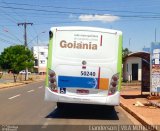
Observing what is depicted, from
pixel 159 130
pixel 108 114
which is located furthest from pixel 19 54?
pixel 159 130

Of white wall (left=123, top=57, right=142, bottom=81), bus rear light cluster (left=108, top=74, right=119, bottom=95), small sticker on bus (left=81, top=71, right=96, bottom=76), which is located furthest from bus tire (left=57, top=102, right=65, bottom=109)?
white wall (left=123, top=57, right=142, bottom=81)

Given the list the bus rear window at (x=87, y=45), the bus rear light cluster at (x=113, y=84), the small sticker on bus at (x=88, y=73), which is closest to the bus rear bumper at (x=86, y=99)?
the bus rear light cluster at (x=113, y=84)

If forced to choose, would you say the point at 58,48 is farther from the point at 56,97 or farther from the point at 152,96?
the point at 152,96

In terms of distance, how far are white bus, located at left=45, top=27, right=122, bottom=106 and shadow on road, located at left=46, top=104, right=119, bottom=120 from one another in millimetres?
1062

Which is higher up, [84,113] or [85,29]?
[85,29]

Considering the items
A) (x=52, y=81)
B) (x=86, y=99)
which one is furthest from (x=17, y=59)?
(x=86, y=99)

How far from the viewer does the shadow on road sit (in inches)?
598

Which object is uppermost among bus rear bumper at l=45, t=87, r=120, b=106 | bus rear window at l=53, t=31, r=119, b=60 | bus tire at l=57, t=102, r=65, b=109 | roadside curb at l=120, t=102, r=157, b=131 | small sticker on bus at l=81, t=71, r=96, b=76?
bus rear window at l=53, t=31, r=119, b=60

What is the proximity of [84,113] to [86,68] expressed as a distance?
9.08ft

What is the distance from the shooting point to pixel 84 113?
643 inches

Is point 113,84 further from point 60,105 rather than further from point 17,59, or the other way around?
point 17,59

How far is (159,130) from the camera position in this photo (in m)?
10.8

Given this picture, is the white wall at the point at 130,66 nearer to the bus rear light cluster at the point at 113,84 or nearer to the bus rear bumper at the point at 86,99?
the bus rear light cluster at the point at 113,84

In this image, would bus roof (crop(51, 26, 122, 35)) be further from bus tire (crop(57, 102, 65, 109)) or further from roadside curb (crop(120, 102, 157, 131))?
bus tire (crop(57, 102, 65, 109))
